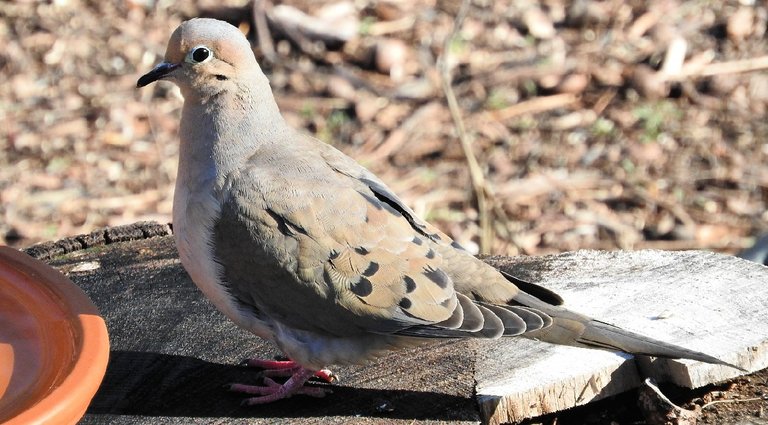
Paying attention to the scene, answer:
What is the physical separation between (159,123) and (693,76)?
335cm

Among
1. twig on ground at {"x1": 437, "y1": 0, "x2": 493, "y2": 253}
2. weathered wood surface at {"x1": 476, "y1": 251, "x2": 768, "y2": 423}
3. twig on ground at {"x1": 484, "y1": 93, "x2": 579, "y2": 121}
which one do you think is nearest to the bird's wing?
weathered wood surface at {"x1": 476, "y1": 251, "x2": 768, "y2": 423}

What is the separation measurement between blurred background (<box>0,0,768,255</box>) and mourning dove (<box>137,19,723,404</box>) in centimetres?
244

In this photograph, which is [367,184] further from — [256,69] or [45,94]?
[45,94]

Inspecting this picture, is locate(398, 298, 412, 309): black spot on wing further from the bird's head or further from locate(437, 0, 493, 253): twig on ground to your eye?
locate(437, 0, 493, 253): twig on ground

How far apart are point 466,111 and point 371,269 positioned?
364 centimetres

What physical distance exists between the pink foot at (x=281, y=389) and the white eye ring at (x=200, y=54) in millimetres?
1021

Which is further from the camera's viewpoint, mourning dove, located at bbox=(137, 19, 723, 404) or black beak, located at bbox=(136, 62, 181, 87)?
black beak, located at bbox=(136, 62, 181, 87)

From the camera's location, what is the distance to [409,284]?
3.27m

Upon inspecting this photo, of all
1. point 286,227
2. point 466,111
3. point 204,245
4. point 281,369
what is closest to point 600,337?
point 286,227

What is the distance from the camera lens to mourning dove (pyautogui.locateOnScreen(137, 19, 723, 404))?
3225 millimetres

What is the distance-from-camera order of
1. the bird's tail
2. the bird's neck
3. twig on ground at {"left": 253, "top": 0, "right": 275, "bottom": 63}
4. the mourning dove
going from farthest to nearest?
twig on ground at {"left": 253, "top": 0, "right": 275, "bottom": 63}, the bird's neck, the mourning dove, the bird's tail

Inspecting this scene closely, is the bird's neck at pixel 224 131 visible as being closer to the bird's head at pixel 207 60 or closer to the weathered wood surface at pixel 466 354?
the bird's head at pixel 207 60

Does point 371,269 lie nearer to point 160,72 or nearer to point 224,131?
point 224,131

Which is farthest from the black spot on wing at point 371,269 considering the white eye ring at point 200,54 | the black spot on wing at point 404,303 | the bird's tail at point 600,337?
the white eye ring at point 200,54
